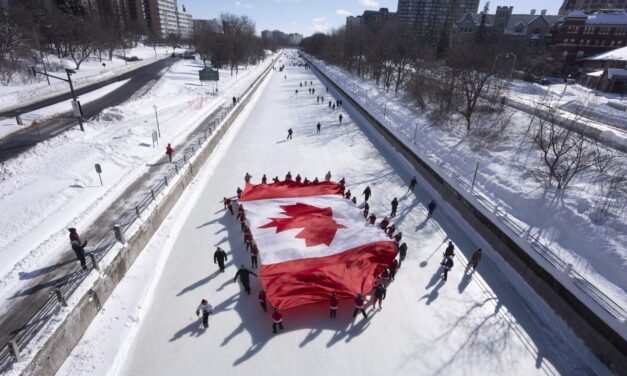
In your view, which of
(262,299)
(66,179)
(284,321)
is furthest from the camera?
(66,179)

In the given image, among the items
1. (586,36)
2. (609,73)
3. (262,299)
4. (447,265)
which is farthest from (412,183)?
(586,36)

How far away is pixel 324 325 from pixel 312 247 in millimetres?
2994

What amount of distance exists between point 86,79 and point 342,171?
47.3 m

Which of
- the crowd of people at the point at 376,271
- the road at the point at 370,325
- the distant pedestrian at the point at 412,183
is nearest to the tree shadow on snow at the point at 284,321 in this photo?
the road at the point at 370,325

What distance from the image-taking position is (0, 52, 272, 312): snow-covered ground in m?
12.1

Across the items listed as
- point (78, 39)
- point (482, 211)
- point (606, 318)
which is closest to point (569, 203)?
point (482, 211)

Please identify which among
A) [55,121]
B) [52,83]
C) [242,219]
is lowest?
[242,219]

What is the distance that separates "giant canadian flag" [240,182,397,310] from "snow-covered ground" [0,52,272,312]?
24.5 feet

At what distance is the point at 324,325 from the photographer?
406 inches

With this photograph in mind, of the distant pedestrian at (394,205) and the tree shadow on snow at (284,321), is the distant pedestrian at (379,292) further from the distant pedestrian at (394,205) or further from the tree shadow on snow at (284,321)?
the distant pedestrian at (394,205)

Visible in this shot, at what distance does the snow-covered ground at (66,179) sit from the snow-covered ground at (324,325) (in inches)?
133

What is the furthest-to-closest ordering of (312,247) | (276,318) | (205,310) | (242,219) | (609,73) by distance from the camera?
1. (609,73)
2. (242,219)
3. (312,247)
4. (205,310)
5. (276,318)

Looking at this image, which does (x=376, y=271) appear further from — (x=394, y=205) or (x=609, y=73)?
(x=609, y=73)

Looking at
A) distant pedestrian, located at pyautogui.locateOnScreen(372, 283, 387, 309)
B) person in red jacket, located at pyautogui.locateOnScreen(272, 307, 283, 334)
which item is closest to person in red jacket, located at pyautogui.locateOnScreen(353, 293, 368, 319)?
distant pedestrian, located at pyautogui.locateOnScreen(372, 283, 387, 309)
